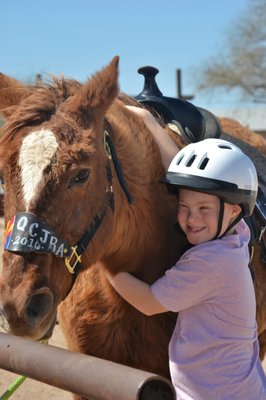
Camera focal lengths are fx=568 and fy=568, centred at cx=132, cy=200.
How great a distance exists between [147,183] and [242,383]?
1075mm

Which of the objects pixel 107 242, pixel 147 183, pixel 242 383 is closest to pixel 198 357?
pixel 242 383

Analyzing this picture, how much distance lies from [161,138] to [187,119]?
1.70ft

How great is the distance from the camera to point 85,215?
2.34 m

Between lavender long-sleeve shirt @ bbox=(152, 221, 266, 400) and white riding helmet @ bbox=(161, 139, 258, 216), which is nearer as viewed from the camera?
lavender long-sleeve shirt @ bbox=(152, 221, 266, 400)

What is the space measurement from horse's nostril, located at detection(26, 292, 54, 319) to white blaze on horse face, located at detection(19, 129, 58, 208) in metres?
0.35

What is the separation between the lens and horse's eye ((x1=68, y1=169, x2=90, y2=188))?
227 centimetres

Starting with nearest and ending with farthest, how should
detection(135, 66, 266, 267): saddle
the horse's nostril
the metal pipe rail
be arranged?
1. the metal pipe rail
2. the horse's nostril
3. detection(135, 66, 266, 267): saddle

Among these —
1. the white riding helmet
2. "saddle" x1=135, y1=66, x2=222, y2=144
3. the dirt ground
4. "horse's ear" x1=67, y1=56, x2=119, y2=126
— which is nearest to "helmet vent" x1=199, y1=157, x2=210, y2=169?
the white riding helmet

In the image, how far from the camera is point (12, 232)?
217cm

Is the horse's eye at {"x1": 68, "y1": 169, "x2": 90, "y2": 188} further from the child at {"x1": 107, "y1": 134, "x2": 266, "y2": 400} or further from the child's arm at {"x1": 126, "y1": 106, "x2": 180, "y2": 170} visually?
the child's arm at {"x1": 126, "y1": 106, "x2": 180, "y2": 170}

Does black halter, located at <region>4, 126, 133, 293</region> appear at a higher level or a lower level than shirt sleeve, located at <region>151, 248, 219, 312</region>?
higher

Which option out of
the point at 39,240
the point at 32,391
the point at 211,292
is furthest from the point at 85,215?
the point at 32,391

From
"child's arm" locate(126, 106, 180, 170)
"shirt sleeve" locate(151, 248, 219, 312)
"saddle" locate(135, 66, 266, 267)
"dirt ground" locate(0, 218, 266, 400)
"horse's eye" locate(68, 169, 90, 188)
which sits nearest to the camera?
"horse's eye" locate(68, 169, 90, 188)

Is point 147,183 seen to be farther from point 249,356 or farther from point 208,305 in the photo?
point 249,356
